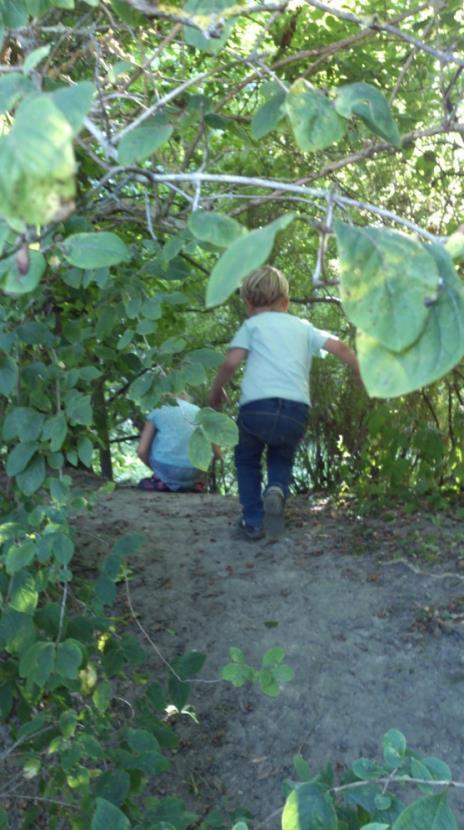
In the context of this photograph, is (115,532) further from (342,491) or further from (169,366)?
(169,366)

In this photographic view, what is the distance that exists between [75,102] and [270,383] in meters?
4.33

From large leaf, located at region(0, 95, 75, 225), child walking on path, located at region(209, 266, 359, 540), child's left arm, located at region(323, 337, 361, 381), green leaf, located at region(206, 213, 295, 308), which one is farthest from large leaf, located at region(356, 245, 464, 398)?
child walking on path, located at region(209, 266, 359, 540)

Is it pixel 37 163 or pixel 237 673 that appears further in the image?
pixel 237 673

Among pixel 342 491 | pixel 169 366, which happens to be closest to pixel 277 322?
pixel 342 491

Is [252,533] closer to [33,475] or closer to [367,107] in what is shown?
[33,475]

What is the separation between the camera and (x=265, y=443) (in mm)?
5582

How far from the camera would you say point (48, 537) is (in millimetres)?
2285

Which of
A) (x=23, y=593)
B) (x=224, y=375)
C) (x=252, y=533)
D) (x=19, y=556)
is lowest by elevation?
(x=252, y=533)

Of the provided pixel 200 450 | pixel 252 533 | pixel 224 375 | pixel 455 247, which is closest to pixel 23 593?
pixel 200 450

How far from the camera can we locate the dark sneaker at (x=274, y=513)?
18.0 feet

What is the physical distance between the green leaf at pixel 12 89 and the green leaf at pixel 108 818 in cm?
139

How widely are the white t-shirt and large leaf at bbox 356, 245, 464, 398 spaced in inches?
168

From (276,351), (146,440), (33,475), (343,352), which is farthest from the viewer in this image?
(146,440)

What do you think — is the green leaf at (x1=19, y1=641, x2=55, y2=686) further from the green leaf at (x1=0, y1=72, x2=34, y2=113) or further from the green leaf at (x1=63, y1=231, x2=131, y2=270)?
the green leaf at (x1=0, y1=72, x2=34, y2=113)
